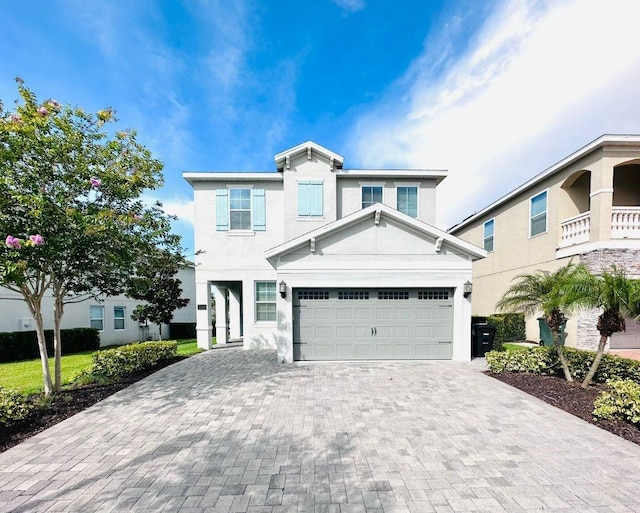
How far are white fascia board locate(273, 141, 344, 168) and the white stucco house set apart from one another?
28.5ft

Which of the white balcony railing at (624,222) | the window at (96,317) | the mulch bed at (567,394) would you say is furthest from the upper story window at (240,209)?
the white balcony railing at (624,222)

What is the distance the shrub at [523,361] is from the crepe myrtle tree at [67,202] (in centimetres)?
989

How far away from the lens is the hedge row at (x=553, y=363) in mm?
6867

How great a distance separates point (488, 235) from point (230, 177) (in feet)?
50.3

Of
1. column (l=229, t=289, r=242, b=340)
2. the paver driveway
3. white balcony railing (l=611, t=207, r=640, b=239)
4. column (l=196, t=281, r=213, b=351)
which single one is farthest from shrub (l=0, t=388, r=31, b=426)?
white balcony railing (l=611, t=207, r=640, b=239)

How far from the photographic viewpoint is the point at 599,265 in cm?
998

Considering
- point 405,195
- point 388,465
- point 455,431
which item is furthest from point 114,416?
point 405,195

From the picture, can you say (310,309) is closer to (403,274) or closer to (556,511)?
(403,274)

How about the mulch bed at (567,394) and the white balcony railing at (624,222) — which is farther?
the white balcony railing at (624,222)

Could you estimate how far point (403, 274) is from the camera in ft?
30.3

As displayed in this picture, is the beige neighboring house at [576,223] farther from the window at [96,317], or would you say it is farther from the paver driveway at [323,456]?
the window at [96,317]

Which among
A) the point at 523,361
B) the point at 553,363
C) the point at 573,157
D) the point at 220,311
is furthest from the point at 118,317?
the point at 573,157

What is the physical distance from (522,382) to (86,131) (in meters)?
12.1

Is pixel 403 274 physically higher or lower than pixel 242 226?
lower
